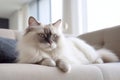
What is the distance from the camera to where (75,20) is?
278cm

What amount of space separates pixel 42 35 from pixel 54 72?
29 centimetres

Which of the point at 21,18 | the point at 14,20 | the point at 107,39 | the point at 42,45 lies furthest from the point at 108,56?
the point at 14,20

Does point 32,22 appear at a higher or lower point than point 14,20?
lower

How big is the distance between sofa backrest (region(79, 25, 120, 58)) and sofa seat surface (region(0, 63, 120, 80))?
22.7 inches

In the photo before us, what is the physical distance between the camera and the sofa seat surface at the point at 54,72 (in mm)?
789

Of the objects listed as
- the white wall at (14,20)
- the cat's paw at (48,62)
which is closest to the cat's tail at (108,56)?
the cat's paw at (48,62)

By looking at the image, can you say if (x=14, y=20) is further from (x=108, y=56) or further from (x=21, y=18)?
(x=108, y=56)

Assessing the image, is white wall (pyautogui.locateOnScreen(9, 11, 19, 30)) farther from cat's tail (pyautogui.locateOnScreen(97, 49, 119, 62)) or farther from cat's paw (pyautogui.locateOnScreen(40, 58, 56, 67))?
cat's paw (pyautogui.locateOnScreen(40, 58, 56, 67))

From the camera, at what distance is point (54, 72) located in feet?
2.86

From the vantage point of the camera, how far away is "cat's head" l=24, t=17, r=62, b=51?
109cm

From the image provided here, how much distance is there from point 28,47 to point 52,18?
10.6ft

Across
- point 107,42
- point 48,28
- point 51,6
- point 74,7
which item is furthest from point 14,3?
point 48,28

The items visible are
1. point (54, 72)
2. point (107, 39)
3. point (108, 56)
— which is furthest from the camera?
point (107, 39)

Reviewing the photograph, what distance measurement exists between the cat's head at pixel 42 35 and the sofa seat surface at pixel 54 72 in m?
0.21
